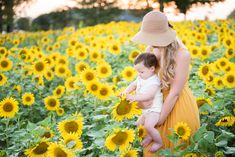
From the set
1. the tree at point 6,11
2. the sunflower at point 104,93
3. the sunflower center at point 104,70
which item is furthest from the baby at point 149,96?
the tree at point 6,11

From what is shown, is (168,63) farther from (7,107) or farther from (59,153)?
(7,107)

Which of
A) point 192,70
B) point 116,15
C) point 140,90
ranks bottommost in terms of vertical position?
point 116,15

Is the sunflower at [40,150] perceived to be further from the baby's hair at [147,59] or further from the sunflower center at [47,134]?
the baby's hair at [147,59]

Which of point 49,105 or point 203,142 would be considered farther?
point 49,105

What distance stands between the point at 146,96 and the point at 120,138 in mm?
390

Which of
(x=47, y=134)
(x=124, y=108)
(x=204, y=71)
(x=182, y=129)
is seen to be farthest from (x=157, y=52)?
(x=204, y=71)

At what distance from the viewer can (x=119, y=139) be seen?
101 inches

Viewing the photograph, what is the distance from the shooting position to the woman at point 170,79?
284 centimetres

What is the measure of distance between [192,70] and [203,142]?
3004 millimetres

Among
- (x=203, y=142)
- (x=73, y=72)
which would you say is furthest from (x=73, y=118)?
(x=73, y=72)

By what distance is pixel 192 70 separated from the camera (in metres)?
5.41

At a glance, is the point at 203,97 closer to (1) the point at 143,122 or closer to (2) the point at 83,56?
(1) the point at 143,122

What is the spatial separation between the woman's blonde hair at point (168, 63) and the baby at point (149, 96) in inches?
1.9

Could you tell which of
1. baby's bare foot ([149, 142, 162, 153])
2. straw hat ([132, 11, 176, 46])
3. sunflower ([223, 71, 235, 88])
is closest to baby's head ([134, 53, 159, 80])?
straw hat ([132, 11, 176, 46])
